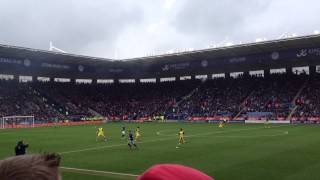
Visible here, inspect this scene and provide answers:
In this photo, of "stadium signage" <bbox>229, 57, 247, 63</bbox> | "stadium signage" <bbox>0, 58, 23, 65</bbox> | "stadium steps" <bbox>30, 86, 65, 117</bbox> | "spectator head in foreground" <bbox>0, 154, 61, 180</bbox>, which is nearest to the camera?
"spectator head in foreground" <bbox>0, 154, 61, 180</bbox>

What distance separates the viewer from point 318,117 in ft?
206

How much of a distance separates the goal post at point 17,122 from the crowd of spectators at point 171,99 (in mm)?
3636

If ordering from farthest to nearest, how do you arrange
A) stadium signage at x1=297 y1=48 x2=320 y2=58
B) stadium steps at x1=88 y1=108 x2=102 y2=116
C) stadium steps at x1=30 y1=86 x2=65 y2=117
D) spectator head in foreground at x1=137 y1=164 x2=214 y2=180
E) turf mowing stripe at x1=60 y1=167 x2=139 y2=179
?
stadium steps at x1=88 y1=108 x2=102 y2=116 → stadium steps at x1=30 y1=86 x2=65 y2=117 → stadium signage at x1=297 y1=48 x2=320 y2=58 → turf mowing stripe at x1=60 y1=167 x2=139 y2=179 → spectator head in foreground at x1=137 y1=164 x2=214 y2=180

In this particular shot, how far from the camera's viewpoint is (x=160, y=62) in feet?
276

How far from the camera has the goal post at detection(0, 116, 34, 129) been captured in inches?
2643

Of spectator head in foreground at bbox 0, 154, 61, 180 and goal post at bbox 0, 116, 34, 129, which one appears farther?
goal post at bbox 0, 116, 34, 129

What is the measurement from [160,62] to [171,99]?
854cm

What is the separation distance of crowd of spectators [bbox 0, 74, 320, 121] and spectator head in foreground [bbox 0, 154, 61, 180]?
217 ft

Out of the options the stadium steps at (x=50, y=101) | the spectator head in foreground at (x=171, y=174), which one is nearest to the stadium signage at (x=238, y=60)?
the stadium steps at (x=50, y=101)

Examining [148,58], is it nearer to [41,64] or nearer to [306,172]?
[41,64]

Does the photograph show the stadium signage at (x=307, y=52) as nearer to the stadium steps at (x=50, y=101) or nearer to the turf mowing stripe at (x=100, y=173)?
the stadium steps at (x=50, y=101)

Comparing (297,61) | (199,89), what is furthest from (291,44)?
(199,89)

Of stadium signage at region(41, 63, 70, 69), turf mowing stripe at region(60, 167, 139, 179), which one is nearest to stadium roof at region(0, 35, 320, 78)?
stadium signage at region(41, 63, 70, 69)

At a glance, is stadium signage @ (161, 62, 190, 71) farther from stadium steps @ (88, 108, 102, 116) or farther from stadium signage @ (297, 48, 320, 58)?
stadium signage @ (297, 48, 320, 58)
